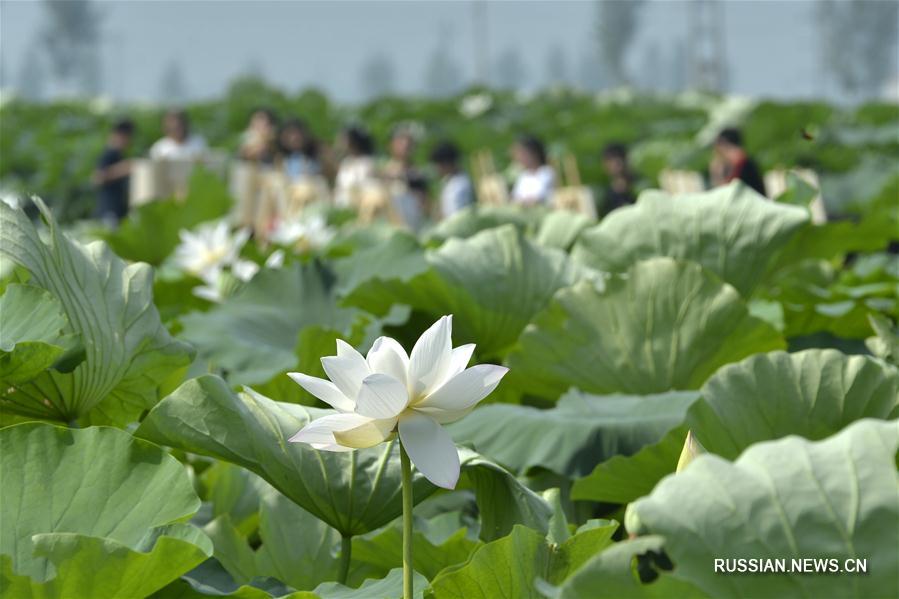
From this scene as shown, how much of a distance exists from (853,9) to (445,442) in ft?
266

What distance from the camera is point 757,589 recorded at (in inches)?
26.2

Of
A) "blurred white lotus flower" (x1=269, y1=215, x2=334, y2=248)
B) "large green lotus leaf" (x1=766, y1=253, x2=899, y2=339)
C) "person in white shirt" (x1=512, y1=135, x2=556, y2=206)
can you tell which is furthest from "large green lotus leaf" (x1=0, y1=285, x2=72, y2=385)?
"person in white shirt" (x1=512, y1=135, x2=556, y2=206)

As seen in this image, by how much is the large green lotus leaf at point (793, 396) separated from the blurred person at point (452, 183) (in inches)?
237

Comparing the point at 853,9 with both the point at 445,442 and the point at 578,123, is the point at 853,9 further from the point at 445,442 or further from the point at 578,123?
the point at 445,442

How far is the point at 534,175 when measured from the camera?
6973 mm

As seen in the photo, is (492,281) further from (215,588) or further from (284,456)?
(215,588)

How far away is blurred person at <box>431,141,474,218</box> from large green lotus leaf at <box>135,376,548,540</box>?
606 cm

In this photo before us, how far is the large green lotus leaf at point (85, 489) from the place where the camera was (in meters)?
0.87

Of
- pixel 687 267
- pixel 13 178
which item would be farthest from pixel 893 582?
pixel 13 178

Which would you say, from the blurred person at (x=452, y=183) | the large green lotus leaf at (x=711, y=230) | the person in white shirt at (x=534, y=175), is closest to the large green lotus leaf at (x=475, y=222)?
the large green lotus leaf at (x=711, y=230)

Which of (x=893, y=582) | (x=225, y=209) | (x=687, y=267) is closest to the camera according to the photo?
(x=893, y=582)

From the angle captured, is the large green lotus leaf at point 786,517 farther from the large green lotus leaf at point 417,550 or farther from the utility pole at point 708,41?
the utility pole at point 708,41

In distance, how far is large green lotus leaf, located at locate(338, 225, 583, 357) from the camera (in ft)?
5.52

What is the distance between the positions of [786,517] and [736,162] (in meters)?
3.41
